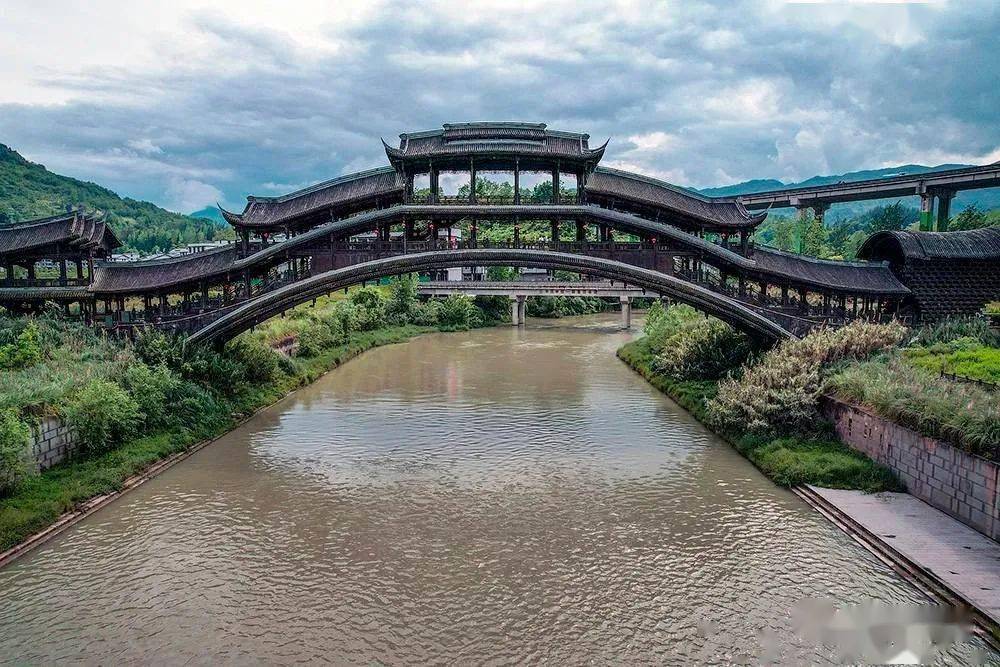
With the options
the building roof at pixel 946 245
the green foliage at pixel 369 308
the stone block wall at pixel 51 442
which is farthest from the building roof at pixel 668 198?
the green foliage at pixel 369 308

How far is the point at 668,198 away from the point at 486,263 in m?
8.34

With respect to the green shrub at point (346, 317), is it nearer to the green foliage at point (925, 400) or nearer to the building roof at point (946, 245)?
the green foliage at point (925, 400)

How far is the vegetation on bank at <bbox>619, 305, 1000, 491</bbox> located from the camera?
13.8 m

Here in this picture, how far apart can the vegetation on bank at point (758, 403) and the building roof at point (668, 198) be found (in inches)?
213

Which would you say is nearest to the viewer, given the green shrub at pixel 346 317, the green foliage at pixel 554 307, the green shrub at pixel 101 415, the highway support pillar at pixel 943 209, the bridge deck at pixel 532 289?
the green shrub at pixel 101 415

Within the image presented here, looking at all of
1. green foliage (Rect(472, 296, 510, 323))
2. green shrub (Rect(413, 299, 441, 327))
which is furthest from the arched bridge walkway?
green foliage (Rect(472, 296, 510, 323))

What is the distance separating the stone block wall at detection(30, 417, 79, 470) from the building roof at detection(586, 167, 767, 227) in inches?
778

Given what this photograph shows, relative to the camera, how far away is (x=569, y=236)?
66750mm

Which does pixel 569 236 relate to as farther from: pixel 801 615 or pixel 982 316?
pixel 801 615

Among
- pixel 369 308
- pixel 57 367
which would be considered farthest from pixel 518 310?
pixel 57 367

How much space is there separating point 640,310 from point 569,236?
1139cm

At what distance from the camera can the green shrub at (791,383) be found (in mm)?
18578

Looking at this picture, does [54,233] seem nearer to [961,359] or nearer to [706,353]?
[706,353]

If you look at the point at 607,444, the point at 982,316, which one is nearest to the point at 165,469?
the point at 607,444
